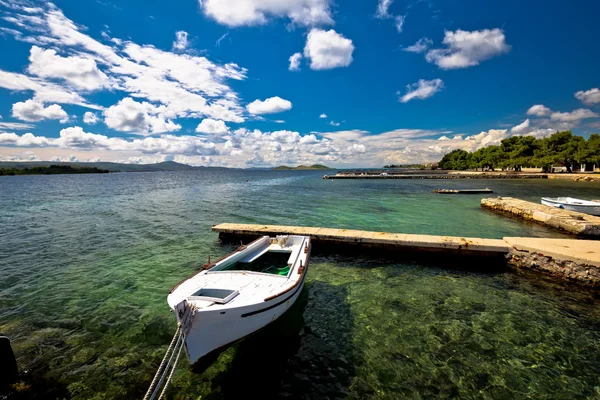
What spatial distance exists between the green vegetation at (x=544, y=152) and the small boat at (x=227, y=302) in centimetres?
10583

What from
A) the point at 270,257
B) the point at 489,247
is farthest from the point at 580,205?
→ the point at 270,257

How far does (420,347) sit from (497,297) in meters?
4.78

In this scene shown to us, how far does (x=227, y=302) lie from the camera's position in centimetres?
601

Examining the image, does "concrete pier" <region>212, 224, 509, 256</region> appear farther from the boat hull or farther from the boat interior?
the boat hull

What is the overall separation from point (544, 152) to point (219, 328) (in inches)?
4864

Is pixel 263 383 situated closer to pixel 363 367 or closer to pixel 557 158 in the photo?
pixel 363 367

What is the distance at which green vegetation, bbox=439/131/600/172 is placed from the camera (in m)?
75.6

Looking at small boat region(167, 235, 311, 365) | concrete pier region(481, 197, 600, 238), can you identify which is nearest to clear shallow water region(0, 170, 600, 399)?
small boat region(167, 235, 311, 365)

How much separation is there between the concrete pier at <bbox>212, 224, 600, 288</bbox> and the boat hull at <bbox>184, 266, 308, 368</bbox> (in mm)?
9042

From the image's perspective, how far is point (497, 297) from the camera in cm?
945

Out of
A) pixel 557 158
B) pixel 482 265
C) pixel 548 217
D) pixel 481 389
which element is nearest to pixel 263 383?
pixel 481 389

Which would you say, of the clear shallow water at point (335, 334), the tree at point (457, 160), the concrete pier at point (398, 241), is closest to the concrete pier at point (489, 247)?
the concrete pier at point (398, 241)

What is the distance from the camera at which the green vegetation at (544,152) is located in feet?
248

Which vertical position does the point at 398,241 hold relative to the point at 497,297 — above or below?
above
